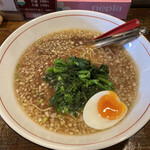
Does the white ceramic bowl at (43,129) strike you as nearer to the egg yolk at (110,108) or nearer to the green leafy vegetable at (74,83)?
the egg yolk at (110,108)

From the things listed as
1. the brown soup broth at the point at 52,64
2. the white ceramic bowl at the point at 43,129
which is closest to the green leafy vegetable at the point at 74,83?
the brown soup broth at the point at 52,64

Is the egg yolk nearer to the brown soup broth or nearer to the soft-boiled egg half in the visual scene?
the soft-boiled egg half

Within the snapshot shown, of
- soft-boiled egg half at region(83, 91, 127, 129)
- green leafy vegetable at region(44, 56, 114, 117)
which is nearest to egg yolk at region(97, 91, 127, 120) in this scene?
soft-boiled egg half at region(83, 91, 127, 129)

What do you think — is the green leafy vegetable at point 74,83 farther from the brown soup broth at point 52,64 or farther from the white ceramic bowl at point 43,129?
the white ceramic bowl at point 43,129

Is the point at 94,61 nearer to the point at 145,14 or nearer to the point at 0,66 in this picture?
the point at 0,66

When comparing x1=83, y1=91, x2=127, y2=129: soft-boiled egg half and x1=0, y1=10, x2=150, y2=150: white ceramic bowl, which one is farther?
x1=83, y1=91, x2=127, y2=129: soft-boiled egg half

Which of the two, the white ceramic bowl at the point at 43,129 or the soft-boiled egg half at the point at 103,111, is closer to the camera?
the white ceramic bowl at the point at 43,129

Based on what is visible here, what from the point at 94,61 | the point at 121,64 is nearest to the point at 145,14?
the point at 121,64
